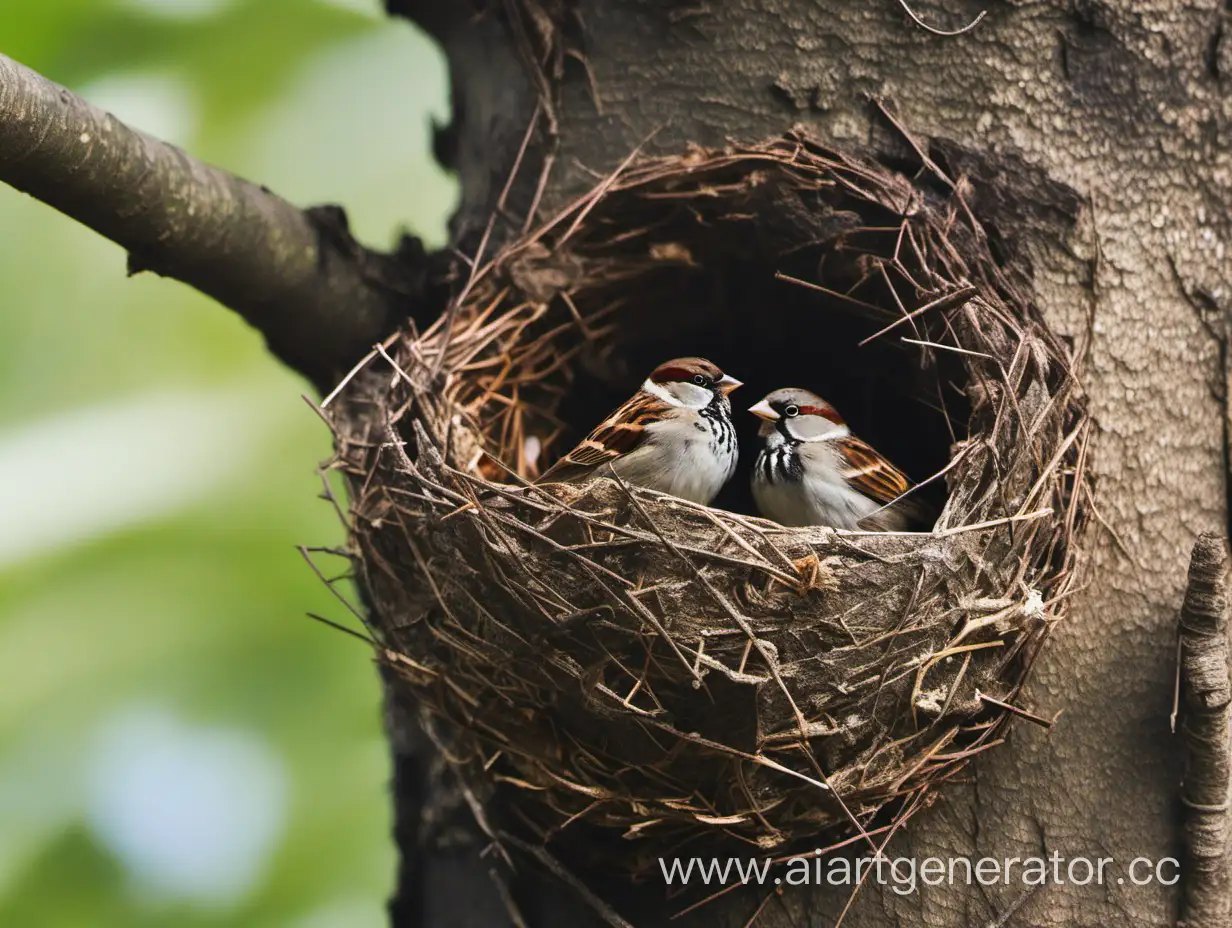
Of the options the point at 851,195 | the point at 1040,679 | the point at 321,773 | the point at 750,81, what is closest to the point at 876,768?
the point at 1040,679

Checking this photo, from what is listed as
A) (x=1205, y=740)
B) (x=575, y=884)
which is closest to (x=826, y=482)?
(x=1205, y=740)

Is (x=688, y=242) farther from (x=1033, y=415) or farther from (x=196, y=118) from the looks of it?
(x=196, y=118)

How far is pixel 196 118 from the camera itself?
14.9ft

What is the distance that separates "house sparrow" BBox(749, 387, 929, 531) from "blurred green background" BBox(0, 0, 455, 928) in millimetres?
1322

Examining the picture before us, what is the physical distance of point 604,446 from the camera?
11.5 ft

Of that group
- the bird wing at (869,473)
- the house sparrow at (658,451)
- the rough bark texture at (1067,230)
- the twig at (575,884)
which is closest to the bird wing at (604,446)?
the house sparrow at (658,451)

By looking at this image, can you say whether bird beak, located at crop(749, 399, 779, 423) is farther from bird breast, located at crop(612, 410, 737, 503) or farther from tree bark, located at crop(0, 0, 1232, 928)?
tree bark, located at crop(0, 0, 1232, 928)

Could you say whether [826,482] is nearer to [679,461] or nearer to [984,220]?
[679,461]

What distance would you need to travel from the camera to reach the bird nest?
2660 millimetres

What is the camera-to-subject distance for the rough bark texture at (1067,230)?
113 inches

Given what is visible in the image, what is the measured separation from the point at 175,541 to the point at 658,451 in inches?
66.0

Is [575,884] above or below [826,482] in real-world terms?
below

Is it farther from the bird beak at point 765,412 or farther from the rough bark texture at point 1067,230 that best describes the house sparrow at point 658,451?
the rough bark texture at point 1067,230

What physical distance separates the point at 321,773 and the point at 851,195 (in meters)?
2.46
